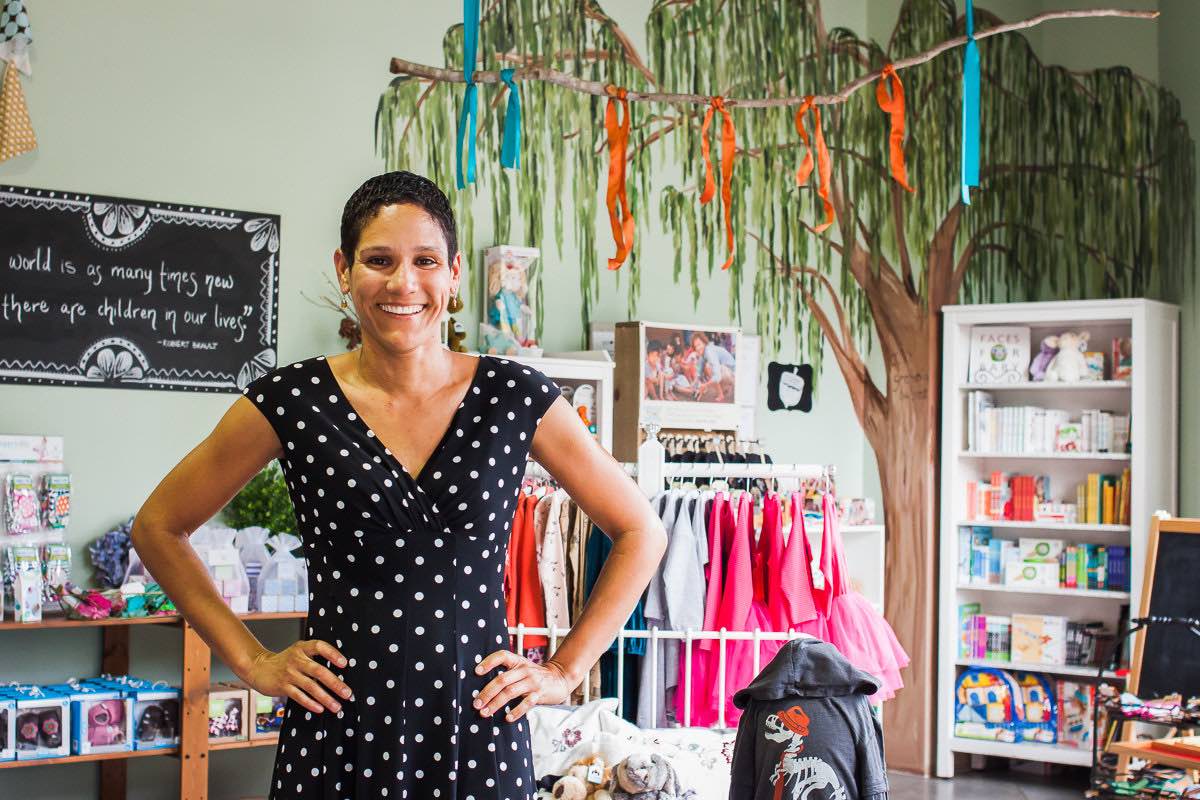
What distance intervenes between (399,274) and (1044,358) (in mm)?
5620

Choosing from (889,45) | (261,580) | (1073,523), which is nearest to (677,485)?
(261,580)

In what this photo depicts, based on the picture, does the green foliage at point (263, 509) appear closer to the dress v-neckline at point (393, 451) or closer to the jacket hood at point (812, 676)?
the jacket hood at point (812, 676)

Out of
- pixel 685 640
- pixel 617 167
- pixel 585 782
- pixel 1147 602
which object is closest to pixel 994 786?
pixel 1147 602

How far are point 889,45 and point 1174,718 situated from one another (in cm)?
373

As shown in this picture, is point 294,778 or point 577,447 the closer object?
point 294,778

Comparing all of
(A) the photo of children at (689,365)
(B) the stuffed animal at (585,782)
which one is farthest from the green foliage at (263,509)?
(A) the photo of children at (689,365)

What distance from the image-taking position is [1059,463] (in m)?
6.75

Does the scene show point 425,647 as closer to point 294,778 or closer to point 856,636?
point 294,778

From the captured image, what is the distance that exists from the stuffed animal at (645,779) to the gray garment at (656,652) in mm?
540

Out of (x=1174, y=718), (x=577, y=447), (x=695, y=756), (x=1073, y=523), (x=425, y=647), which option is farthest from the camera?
(x=1073, y=523)

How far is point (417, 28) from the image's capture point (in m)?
5.69

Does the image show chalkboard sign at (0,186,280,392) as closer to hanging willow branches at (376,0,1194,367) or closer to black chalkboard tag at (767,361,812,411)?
hanging willow branches at (376,0,1194,367)

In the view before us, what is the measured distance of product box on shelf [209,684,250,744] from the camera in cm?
465

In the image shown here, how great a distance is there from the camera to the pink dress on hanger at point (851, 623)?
479 centimetres
